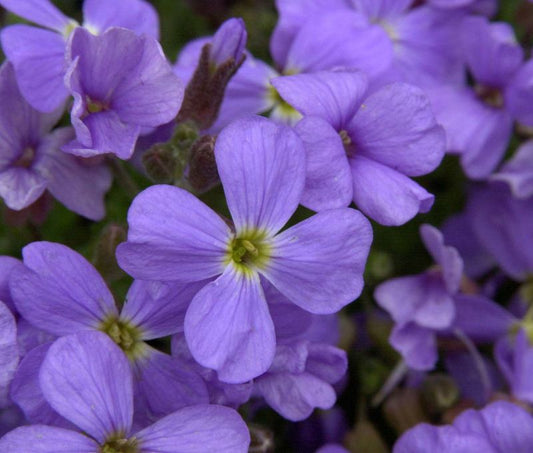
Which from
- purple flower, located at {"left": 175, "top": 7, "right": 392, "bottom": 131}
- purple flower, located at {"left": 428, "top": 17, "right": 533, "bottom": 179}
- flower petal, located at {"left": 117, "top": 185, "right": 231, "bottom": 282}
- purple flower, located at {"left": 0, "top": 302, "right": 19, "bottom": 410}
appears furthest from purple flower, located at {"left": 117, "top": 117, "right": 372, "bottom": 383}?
purple flower, located at {"left": 428, "top": 17, "right": 533, "bottom": 179}

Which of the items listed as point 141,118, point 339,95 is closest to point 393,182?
point 339,95

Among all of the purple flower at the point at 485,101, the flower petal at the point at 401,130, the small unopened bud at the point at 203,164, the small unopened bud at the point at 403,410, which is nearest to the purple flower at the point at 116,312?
the small unopened bud at the point at 203,164

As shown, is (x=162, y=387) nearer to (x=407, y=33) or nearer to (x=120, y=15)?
(x=120, y=15)

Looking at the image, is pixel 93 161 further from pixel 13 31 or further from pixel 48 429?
pixel 48 429

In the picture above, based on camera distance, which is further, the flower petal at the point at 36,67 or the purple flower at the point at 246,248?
the flower petal at the point at 36,67

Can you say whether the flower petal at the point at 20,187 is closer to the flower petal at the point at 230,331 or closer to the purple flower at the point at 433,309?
the flower petal at the point at 230,331

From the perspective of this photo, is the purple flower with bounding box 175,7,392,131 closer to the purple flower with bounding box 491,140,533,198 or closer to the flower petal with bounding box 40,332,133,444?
the purple flower with bounding box 491,140,533,198
